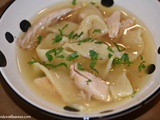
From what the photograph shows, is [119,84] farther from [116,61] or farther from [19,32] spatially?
[19,32]

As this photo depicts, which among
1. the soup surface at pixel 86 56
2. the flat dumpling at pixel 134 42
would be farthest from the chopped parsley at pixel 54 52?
the flat dumpling at pixel 134 42

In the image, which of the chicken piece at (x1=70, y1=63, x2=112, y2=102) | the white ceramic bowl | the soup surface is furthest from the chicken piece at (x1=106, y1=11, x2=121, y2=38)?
the chicken piece at (x1=70, y1=63, x2=112, y2=102)

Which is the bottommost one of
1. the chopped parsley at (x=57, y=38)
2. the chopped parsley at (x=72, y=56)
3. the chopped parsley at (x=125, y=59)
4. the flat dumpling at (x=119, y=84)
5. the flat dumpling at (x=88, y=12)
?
the flat dumpling at (x=119, y=84)

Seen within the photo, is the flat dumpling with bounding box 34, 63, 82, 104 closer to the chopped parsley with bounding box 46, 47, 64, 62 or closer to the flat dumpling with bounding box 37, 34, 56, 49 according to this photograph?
the chopped parsley with bounding box 46, 47, 64, 62

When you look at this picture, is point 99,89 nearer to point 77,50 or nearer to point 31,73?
point 77,50

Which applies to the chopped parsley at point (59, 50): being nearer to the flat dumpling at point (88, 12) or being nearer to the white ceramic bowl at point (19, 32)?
the white ceramic bowl at point (19, 32)

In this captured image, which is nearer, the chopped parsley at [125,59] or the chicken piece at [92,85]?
the chicken piece at [92,85]

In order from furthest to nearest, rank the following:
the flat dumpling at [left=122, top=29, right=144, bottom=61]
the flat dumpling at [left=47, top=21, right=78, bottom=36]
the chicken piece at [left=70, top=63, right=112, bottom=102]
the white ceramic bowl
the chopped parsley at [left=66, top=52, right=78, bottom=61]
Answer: the flat dumpling at [left=47, top=21, right=78, bottom=36] → the flat dumpling at [left=122, top=29, right=144, bottom=61] → the chopped parsley at [left=66, top=52, right=78, bottom=61] → the chicken piece at [left=70, top=63, right=112, bottom=102] → the white ceramic bowl
